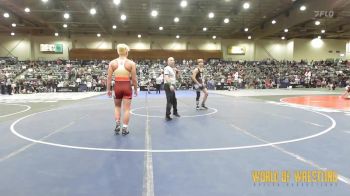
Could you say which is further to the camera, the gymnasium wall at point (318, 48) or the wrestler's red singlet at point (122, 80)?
the gymnasium wall at point (318, 48)

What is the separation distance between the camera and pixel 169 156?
14.8ft

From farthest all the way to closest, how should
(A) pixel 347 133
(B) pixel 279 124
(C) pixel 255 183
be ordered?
1. (B) pixel 279 124
2. (A) pixel 347 133
3. (C) pixel 255 183

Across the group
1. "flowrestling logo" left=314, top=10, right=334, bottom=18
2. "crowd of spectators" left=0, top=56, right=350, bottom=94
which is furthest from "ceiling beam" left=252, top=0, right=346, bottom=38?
"crowd of spectators" left=0, top=56, right=350, bottom=94

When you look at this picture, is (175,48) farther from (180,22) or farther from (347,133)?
(347,133)

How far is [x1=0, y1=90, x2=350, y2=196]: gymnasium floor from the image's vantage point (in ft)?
10.8

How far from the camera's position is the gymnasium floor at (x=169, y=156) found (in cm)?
329

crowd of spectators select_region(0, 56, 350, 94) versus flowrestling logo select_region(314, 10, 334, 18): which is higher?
flowrestling logo select_region(314, 10, 334, 18)

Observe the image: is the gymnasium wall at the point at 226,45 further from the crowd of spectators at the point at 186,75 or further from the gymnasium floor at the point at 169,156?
the gymnasium floor at the point at 169,156

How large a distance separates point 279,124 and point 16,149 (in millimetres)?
5653

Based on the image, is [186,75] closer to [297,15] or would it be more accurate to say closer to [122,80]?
[297,15]

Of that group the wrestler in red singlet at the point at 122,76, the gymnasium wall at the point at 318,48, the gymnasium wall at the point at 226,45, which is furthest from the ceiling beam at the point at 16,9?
the gymnasium wall at the point at 318,48

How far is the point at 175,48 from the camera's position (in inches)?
1714

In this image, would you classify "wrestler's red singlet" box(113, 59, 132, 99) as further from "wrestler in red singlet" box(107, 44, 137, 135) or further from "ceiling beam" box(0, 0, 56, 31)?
"ceiling beam" box(0, 0, 56, 31)

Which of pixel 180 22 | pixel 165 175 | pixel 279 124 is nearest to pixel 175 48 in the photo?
pixel 180 22
